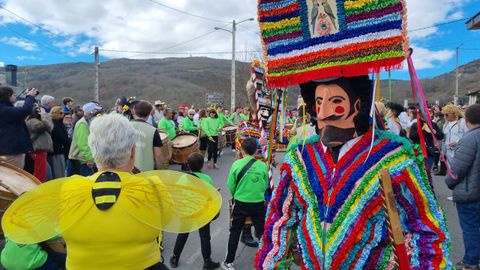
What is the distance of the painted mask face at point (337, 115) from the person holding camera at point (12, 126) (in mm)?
5015

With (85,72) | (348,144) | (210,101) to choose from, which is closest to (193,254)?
(348,144)

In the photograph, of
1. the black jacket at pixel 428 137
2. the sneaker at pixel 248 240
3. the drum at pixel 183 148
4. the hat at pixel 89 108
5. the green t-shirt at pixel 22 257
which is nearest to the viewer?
the green t-shirt at pixel 22 257

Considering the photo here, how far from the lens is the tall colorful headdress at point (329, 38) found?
5.87 ft

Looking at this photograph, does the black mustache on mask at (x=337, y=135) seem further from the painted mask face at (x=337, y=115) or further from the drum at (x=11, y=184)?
the drum at (x=11, y=184)

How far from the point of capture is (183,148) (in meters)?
10.0

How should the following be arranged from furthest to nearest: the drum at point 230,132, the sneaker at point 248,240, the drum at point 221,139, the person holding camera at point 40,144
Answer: the drum at point 230,132 → the drum at point 221,139 → the person holding camera at point 40,144 → the sneaker at point 248,240

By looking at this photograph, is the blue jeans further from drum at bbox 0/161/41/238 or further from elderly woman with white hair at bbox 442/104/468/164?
drum at bbox 0/161/41/238

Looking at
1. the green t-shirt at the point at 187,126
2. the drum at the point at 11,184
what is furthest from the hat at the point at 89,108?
the green t-shirt at the point at 187,126

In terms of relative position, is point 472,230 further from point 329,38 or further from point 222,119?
point 222,119

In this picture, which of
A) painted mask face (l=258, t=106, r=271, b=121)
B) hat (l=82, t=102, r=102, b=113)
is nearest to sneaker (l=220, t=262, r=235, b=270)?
painted mask face (l=258, t=106, r=271, b=121)

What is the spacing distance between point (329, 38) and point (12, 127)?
5.27 meters

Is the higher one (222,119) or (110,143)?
(222,119)

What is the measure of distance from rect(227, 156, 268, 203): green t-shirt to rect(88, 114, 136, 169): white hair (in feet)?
8.58

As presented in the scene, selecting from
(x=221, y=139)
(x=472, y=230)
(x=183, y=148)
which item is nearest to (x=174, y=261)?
(x=472, y=230)
